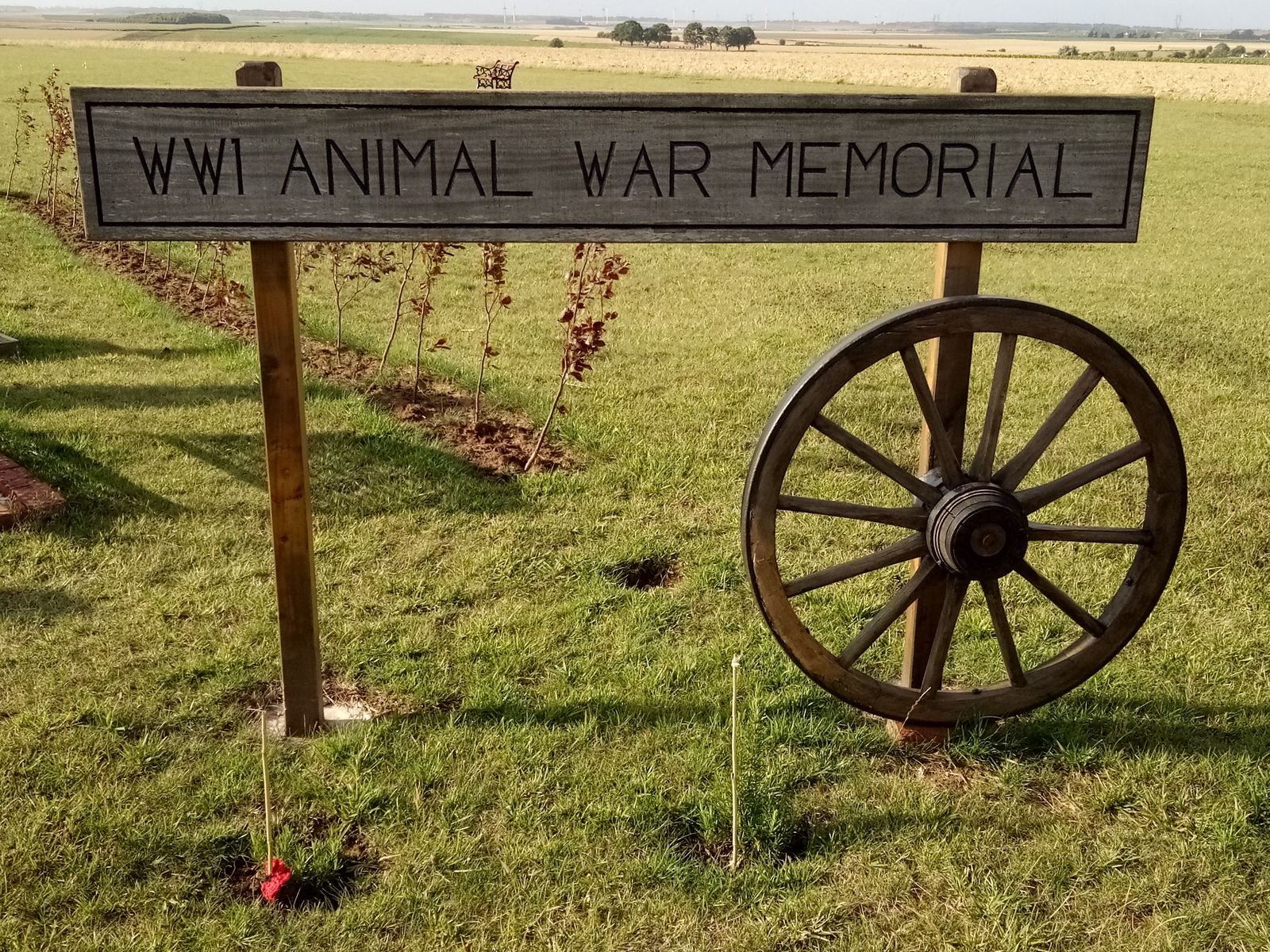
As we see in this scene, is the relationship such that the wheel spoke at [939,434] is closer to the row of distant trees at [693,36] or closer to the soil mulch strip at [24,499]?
the soil mulch strip at [24,499]

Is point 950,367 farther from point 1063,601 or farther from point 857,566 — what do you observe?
point 1063,601

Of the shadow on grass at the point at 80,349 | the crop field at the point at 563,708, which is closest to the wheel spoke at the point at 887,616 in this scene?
the crop field at the point at 563,708

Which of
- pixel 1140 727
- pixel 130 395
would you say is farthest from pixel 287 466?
pixel 130 395

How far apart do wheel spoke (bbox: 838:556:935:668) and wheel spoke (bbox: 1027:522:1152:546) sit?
33cm

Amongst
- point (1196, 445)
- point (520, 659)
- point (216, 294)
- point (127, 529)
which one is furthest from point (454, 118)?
point (216, 294)

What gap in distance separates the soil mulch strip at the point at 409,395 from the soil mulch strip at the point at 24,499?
2.02 metres

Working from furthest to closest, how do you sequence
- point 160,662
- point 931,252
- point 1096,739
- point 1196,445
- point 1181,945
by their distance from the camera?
1. point 931,252
2. point 1196,445
3. point 160,662
4. point 1096,739
5. point 1181,945

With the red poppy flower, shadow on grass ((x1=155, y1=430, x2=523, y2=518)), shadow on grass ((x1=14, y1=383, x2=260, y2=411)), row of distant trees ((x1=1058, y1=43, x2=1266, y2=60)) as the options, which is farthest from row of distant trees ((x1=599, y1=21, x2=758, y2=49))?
the red poppy flower

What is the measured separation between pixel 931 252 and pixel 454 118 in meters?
10.6

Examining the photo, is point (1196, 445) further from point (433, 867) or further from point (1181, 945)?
point (433, 867)

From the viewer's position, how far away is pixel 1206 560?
5.12 meters

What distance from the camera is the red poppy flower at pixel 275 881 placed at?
291 cm

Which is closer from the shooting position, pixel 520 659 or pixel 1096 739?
pixel 1096 739

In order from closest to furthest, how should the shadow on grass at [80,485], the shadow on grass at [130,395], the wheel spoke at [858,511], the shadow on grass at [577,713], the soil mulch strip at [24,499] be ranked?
the wheel spoke at [858,511] → the shadow on grass at [577,713] → the soil mulch strip at [24,499] → the shadow on grass at [80,485] → the shadow on grass at [130,395]
